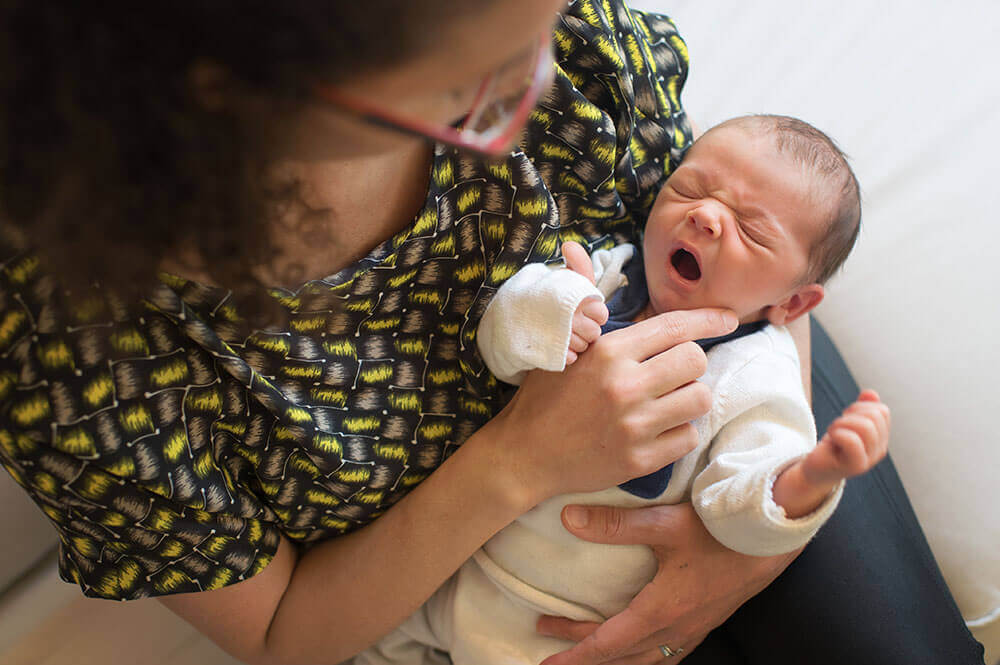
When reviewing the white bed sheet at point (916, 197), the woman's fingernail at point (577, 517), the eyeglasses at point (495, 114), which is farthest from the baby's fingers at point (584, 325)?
the white bed sheet at point (916, 197)

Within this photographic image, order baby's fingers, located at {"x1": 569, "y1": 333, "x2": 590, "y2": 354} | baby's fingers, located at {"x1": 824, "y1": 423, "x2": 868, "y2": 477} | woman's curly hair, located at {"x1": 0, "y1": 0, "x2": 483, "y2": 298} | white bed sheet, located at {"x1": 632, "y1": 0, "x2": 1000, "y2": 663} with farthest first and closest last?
1. white bed sheet, located at {"x1": 632, "y1": 0, "x2": 1000, "y2": 663}
2. baby's fingers, located at {"x1": 569, "y1": 333, "x2": 590, "y2": 354}
3. baby's fingers, located at {"x1": 824, "y1": 423, "x2": 868, "y2": 477}
4. woman's curly hair, located at {"x1": 0, "y1": 0, "x2": 483, "y2": 298}

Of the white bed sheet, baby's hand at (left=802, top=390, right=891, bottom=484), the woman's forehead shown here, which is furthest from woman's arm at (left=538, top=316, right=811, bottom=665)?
the woman's forehead

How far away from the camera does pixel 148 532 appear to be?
0.82 meters

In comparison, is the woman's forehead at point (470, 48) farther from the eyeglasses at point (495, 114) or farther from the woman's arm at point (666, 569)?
the woman's arm at point (666, 569)

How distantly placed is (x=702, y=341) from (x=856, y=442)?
0.34 metres

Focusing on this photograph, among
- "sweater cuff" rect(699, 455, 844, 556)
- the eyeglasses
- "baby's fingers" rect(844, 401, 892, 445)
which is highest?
the eyeglasses

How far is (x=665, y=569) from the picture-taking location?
3.20 ft

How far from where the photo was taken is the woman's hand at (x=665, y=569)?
3.17 feet

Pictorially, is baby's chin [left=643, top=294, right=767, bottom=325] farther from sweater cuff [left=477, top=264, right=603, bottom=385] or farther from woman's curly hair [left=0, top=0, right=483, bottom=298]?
woman's curly hair [left=0, top=0, right=483, bottom=298]

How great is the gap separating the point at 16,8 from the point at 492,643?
918mm

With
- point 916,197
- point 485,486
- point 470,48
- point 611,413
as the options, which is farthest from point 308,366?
point 916,197

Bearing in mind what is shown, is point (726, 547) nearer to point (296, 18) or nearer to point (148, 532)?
point (148, 532)

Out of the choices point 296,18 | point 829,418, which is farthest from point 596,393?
point 296,18

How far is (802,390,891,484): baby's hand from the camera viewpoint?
72 cm
